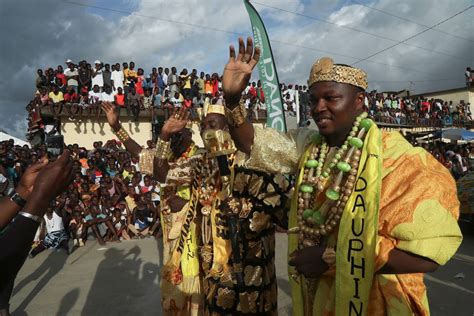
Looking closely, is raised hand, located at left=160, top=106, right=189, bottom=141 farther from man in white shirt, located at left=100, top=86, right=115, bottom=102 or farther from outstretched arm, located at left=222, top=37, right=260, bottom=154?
man in white shirt, located at left=100, top=86, right=115, bottom=102

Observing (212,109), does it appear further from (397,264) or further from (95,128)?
(95,128)

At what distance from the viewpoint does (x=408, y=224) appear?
1523mm

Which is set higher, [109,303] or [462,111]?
[462,111]

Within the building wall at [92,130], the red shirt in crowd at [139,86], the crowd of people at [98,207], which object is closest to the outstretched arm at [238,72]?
the crowd of people at [98,207]

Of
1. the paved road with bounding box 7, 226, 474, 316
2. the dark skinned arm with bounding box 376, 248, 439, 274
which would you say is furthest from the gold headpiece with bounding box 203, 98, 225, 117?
the paved road with bounding box 7, 226, 474, 316

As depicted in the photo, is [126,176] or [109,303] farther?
[126,176]

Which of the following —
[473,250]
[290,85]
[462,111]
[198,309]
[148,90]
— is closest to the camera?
[198,309]

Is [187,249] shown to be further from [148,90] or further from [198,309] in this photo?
[148,90]

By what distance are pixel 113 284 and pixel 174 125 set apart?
130 inches

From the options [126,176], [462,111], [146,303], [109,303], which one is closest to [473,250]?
[146,303]

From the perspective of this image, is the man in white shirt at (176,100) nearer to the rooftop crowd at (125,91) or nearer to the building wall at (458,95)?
the rooftop crowd at (125,91)

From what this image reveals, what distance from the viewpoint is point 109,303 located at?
15.7 feet

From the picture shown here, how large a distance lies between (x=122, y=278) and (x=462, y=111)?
27.8 meters

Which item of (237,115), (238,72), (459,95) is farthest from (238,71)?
(459,95)
